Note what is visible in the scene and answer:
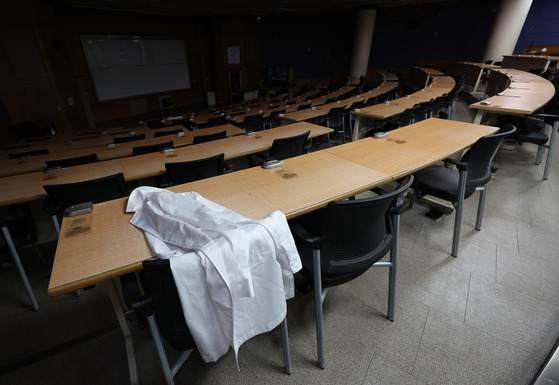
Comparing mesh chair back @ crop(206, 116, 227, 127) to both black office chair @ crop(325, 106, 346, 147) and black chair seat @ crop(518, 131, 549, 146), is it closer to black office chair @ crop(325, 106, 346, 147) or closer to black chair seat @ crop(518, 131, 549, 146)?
black office chair @ crop(325, 106, 346, 147)

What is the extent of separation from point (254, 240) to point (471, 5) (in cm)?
1604

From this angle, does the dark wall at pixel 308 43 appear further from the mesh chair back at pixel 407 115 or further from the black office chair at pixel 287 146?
the black office chair at pixel 287 146

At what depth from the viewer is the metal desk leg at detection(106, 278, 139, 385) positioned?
1395 millimetres

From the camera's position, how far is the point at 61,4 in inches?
295

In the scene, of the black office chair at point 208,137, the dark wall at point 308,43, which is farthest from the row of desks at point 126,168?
the dark wall at point 308,43

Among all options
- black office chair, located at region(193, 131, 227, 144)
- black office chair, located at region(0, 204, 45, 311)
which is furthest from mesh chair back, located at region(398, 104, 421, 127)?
black office chair, located at region(0, 204, 45, 311)

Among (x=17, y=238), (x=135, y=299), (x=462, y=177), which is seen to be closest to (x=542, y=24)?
(x=462, y=177)

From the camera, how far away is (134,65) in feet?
32.4

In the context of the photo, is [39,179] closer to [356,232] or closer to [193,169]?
[193,169]

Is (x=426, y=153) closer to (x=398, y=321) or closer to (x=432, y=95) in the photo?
(x=398, y=321)

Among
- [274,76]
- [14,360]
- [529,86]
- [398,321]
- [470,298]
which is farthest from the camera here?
[274,76]

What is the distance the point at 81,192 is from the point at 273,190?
1435mm

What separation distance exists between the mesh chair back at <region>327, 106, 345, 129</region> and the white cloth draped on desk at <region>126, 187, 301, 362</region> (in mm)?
3741

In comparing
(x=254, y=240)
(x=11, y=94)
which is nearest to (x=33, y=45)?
(x=11, y=94)
